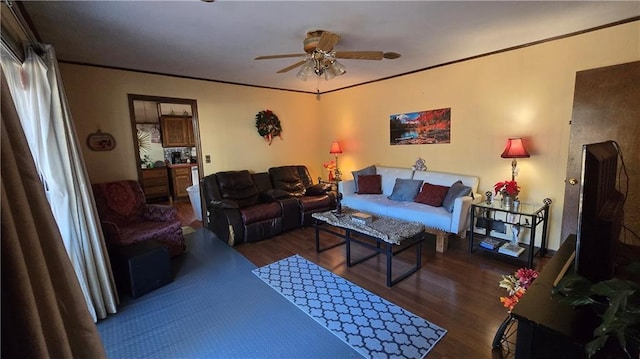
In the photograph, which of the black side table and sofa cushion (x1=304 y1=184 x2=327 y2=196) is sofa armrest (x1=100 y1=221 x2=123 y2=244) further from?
the black side table

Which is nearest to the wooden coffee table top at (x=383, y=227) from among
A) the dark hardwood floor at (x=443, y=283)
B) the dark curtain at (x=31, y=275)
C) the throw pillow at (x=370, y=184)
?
the dark hardwood floor at (x=443, y=283)

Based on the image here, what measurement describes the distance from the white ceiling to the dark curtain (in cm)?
186

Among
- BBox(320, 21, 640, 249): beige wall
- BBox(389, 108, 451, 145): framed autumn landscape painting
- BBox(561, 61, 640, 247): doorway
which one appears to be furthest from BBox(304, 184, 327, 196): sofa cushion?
BBox(561, 61, 640, 247): doorway

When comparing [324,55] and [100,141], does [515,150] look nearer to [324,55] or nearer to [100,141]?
[324,55]

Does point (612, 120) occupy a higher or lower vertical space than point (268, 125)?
lower

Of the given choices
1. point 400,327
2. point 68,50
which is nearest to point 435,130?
point 400,327

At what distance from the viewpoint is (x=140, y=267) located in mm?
2549

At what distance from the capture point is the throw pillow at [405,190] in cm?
406

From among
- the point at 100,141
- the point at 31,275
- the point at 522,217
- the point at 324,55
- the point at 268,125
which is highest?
the point at 324,55

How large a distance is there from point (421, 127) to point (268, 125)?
2617 millimetres

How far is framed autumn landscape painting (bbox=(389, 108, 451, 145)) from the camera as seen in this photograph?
13.2ft

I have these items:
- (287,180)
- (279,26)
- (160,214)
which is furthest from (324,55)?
(287,180)

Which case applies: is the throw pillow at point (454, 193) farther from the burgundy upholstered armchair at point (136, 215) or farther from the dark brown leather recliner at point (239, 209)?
the burgundy upholstered armchair at point (136, 215)

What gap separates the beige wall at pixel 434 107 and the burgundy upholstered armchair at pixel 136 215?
0.36 metres
